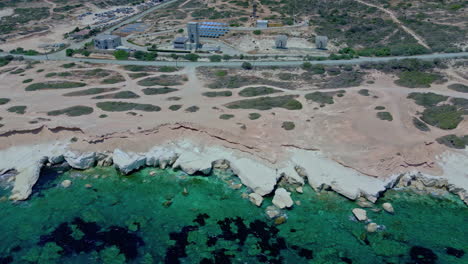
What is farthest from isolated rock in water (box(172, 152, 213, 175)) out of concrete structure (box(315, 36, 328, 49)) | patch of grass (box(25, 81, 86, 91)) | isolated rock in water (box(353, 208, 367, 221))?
concrete structure (box(315, 36, 328, 49))

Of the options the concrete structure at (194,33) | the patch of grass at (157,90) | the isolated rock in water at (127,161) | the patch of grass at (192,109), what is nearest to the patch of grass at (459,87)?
the patch of grass at (192,109)

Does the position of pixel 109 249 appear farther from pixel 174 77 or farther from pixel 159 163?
pixel 174 77

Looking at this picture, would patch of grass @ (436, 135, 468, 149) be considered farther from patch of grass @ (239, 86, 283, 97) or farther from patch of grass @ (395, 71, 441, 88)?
patch of grass @ (239, 86, 283, 97)

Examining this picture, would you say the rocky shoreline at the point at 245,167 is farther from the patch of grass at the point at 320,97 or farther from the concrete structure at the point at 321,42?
the concrete structure at the point at 321,42

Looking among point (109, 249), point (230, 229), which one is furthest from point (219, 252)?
point (109, 249)

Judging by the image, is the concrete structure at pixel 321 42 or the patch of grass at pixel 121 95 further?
the concrete structure at pixel 321 42
